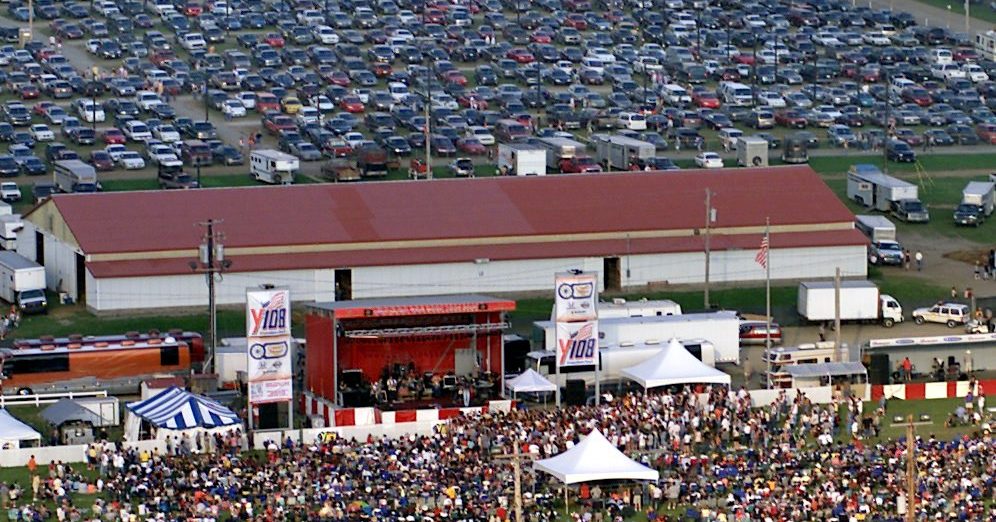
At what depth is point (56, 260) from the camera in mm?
102625

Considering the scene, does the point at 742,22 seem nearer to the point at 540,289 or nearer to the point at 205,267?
the point at 540,289

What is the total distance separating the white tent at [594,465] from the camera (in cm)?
7638

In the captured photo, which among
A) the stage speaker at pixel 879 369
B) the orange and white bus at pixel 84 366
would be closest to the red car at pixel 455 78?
the orange and white bus at pixel 84 366

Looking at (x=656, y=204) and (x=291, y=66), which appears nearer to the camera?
(x=656, y=204)

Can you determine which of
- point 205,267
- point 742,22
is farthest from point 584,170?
point 742,22

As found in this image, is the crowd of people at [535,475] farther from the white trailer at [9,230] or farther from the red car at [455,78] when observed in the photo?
the red car at [455,78]

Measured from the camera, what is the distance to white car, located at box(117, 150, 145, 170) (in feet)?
409

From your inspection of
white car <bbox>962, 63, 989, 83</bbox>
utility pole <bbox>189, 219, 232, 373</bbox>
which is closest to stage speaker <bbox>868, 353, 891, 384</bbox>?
utility pole <bbox>189, 219, 232, 373</bbox>

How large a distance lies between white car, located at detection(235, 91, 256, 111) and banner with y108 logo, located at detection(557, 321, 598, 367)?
176ft

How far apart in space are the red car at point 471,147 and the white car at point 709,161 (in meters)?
8.97

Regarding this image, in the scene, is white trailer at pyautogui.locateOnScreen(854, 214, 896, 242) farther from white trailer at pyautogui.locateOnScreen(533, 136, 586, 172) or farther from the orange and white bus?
the orange and white bus

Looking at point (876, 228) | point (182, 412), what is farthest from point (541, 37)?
point (182, 412)

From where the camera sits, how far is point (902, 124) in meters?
140

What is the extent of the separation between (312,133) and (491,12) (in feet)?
115
